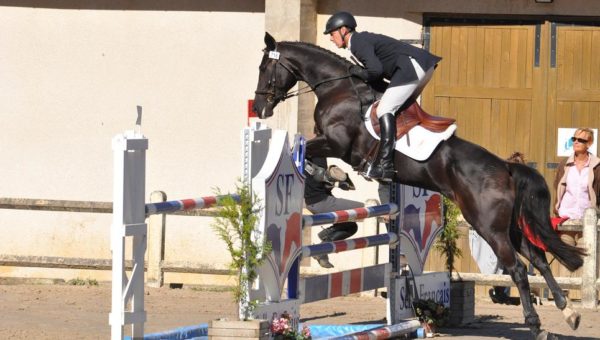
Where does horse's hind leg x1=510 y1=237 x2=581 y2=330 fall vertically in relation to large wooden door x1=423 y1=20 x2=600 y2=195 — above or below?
below

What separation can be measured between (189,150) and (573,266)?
6.27 m

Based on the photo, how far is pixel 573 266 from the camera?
32.7 ft

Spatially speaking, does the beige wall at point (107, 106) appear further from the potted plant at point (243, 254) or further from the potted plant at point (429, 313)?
the potted plant at point (243, 254)

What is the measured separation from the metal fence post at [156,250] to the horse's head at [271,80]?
294cm

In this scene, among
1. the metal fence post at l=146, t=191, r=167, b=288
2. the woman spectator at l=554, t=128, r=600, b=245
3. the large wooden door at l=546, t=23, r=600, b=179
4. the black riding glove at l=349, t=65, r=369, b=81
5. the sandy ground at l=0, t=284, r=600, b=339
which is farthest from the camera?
the large wooden door at l=546, t=23, r=600, b=179

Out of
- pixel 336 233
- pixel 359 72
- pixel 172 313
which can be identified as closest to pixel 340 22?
pixel 359 72

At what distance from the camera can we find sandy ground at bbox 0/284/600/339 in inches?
417

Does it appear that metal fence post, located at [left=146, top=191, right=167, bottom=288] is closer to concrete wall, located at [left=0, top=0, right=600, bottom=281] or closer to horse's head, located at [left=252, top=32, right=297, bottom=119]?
concrete wall, located at [left=0, top=0, right=600, bottom=281]

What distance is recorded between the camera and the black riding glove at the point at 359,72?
405 inches

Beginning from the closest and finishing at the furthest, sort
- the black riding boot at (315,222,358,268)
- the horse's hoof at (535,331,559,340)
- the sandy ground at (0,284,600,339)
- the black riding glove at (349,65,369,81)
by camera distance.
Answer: the horse's hoof at (535,331,559,340) < the black riding glove at (349,65,369,81) < the sandy ground at (0,284,600,339) < the black riding boot at (315,222,358,268)

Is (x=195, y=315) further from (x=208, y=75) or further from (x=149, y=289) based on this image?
(x=208, y=75)

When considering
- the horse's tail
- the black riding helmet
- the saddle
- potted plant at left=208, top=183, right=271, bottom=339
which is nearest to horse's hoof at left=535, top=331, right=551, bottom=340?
the horse's tail

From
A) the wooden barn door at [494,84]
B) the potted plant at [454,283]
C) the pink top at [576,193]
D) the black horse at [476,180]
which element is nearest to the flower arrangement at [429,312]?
Answer: the potted plant at [454,283]

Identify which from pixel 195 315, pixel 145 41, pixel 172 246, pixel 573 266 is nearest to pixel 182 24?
pixel 145 41
